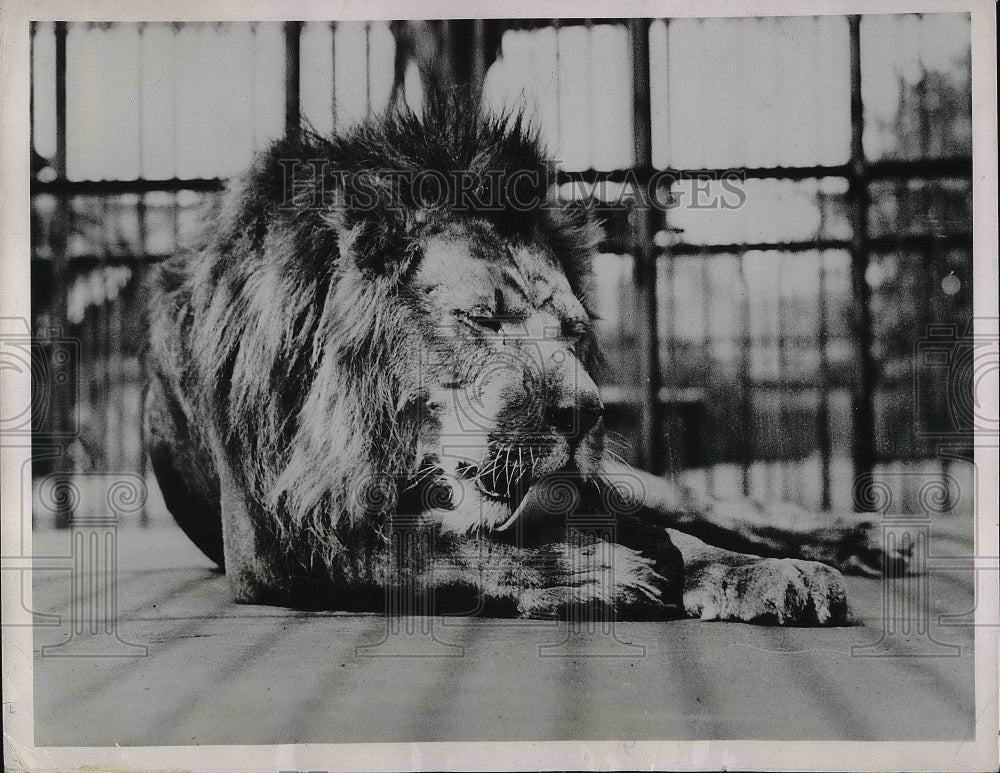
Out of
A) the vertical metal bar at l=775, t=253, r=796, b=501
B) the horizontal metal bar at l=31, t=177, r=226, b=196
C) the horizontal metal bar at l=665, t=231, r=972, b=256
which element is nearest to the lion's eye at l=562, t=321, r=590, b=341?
the horizontal metal bar at l=665, t=231, r=972, b=256

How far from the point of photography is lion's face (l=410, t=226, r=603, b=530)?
2.02m

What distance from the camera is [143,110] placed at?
6.72 feet

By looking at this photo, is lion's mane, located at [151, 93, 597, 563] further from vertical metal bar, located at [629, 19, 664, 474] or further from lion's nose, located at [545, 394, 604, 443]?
lion's nose, located at [545, 394, 604, 443]

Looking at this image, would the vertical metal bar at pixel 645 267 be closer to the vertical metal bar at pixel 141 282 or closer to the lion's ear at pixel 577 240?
the lion's ear at pixel 577 240

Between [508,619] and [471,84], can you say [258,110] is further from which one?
[508,619]

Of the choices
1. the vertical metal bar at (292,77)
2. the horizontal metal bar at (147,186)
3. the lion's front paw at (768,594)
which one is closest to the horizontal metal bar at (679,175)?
the horizontal metal bar at (147,186)

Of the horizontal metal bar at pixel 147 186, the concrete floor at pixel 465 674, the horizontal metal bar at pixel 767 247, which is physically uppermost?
the horizontal metal bar at pixel 147 186

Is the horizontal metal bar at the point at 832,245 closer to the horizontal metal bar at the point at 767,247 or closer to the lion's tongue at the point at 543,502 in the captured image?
the horizontal metal bar at the point at 767,247

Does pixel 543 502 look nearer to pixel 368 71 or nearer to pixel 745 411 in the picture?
pixel 745 411

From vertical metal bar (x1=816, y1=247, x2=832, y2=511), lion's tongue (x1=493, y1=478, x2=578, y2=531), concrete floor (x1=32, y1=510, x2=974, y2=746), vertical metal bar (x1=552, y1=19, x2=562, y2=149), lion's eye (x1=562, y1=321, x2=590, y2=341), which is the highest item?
vertical metal bar (x1=552, y1=19, x2=562, y2=149)

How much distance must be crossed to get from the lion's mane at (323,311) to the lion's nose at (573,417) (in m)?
0.38

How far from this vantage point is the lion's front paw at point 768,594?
2016 mm

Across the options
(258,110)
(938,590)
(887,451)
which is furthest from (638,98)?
(938,590)

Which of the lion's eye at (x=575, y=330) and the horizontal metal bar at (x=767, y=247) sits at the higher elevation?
the horizontal metal bar at (x=767, y=247)
